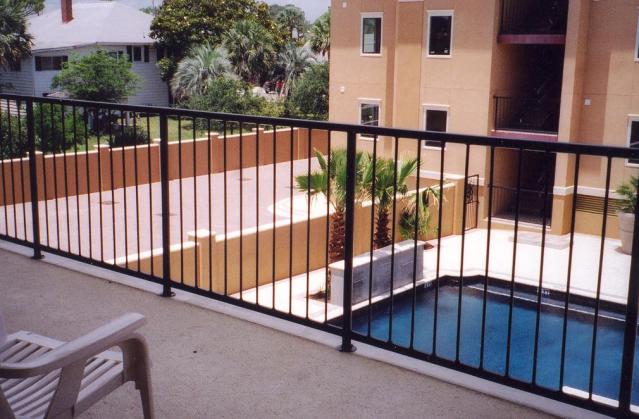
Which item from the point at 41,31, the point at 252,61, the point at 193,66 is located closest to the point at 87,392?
the point at 193,66

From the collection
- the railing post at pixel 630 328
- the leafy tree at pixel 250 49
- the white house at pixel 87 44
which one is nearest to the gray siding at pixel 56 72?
the white house at pixel 87 44

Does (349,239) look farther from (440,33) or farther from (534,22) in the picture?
(534,22)

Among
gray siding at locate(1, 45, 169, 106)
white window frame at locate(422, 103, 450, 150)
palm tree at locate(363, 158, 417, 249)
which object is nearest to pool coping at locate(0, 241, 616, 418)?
palm tree at locate(363, 158, 417, 249)

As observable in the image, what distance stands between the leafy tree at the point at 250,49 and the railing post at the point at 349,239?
37.6 meters

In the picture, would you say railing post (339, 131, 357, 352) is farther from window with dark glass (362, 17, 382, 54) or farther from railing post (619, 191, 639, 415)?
window with dark glass (362, 17, 382, 54)

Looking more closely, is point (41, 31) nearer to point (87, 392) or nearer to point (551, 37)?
point (551, 37)

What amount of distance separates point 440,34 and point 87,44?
2390cm

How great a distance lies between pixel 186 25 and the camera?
42.8 m

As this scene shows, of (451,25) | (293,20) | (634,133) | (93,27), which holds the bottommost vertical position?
(634,133)

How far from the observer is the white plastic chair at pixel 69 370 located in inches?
76.2

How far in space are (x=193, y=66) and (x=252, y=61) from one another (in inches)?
180

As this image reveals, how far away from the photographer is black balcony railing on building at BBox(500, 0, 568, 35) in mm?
22031

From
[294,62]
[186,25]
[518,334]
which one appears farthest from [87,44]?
[518,334]

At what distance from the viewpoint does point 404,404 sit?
2.98m
